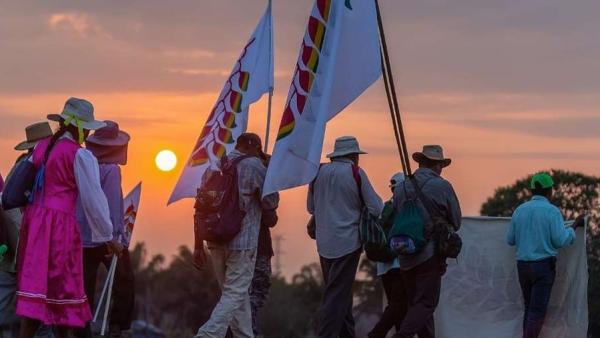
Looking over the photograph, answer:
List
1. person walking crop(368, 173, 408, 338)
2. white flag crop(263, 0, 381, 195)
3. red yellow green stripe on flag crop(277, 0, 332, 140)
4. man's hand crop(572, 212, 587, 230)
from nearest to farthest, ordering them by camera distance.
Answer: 1. white flag crop(263, 0, 381, 195)
2. red yellow green stripe on flag crop(277, 0, 332, 140)
3. person walking crop(368, 173, 408, 338)
4. man's hand crop(572, 212, 587, 230)

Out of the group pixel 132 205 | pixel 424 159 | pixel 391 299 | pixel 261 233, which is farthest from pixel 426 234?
pixel 132 205

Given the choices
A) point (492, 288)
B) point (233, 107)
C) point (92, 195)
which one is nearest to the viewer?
point (92, 195)

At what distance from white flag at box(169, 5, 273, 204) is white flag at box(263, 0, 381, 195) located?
195 cm

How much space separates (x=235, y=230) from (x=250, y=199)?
0.32m

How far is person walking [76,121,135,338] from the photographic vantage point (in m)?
13.4

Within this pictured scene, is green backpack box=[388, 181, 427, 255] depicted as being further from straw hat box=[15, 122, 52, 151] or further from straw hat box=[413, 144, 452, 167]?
straw hat box=[15, 122, 52, 151]

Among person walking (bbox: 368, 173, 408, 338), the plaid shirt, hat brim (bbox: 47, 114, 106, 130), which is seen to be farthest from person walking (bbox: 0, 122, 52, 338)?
person walking (bbox: 368, 173, 408, 338)

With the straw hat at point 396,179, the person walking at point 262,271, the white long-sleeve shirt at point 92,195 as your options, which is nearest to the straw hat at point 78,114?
the white long-sleeve shirt at point 92,195

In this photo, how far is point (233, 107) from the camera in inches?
607

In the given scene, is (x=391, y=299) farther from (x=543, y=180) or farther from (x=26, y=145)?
(x=26, y=145)

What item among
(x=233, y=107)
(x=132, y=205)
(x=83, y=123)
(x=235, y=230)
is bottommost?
(x=235, y=230)

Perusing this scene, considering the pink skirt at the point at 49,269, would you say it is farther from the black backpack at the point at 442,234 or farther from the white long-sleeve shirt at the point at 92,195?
the black backpack at the point at 442,234

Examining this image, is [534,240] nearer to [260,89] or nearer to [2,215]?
[260,89]

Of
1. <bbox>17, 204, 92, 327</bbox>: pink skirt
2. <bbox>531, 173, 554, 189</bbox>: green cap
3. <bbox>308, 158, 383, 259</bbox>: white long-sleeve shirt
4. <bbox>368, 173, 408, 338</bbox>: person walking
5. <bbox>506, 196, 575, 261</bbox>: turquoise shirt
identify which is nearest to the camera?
<bbox>17, 204, 92, 327</bbox>: pink skirt
